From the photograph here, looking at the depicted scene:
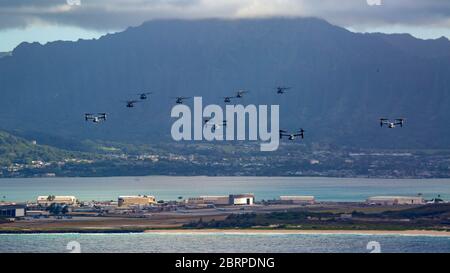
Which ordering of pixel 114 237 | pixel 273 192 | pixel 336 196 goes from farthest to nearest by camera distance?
pixel 273 192, pixel 336 196, pixel 114 237

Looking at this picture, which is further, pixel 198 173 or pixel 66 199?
pixel 198 173

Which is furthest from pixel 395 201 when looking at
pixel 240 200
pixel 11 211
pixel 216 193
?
pixel 11 211

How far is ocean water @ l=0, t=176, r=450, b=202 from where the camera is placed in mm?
132000

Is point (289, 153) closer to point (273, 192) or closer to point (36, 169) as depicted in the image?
point (36, 169)

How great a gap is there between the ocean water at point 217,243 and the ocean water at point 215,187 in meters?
42.0

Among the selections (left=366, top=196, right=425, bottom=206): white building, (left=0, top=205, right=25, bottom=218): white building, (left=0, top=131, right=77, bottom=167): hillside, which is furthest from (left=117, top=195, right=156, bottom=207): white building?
(left=0, top=131, right=77, bottom=167): hillside

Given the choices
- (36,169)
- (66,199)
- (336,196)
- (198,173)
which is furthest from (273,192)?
(36,169)

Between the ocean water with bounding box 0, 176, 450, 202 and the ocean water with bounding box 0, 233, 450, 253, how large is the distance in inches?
1654

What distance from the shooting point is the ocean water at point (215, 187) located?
132m

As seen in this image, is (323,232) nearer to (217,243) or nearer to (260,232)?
(260,232)

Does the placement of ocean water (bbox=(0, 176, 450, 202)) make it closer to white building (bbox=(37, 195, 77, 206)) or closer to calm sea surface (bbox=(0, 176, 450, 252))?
calm sea surface (bbox=(0, 176, 450, 252))
